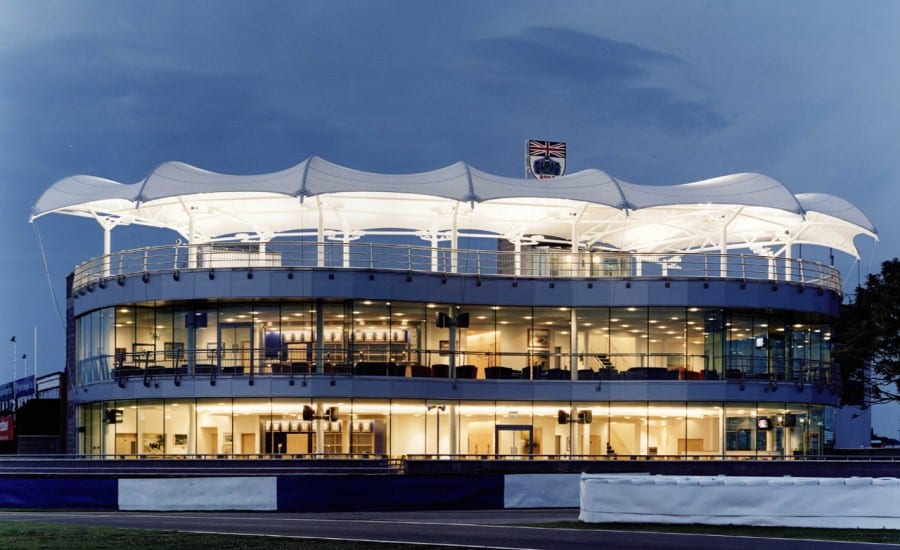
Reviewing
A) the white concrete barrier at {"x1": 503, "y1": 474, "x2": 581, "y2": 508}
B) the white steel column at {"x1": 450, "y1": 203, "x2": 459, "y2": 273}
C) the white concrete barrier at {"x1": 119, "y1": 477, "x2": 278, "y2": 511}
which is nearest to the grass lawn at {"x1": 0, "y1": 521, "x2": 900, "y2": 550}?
the white concrete barrier at {"x1": 119, "y1": 477, "x2": 278, "y2": 511}

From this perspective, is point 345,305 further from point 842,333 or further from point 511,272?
point 842,333

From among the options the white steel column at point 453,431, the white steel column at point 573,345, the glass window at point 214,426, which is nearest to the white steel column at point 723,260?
the white steel column at point 573,345

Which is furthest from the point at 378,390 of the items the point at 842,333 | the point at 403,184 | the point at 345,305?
the point at 842,333

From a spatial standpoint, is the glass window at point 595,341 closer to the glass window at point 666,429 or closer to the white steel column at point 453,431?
the glass window at point 666,429

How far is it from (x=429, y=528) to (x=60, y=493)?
61.0 feet

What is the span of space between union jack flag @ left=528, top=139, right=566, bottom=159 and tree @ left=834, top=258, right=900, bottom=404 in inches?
804

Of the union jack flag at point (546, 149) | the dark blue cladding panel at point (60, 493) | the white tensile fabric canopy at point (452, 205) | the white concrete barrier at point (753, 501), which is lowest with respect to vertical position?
the dark blue cladding panel at point (60, 493)

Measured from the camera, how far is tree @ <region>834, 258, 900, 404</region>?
67.1 m

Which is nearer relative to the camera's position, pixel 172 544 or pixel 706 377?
pixel 172 544

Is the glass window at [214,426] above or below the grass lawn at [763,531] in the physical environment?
above

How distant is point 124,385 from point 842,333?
131 feet

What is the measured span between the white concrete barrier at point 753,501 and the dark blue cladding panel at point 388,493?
10.1 m

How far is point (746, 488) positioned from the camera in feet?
121

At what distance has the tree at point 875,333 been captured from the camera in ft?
220
